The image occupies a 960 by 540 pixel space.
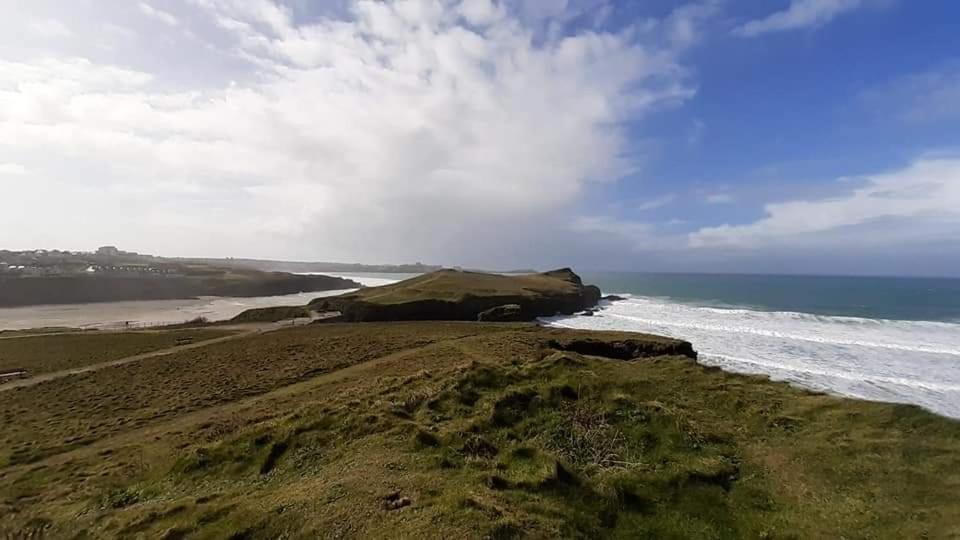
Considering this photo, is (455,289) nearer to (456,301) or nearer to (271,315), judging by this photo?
(456,301)

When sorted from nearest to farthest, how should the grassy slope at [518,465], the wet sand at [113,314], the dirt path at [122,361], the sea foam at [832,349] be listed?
1. the grassy slope at [518,465]
2. the dirt path at [122,361]
3. the sea foam at [832,349]
4. the wet sand at [113,314]

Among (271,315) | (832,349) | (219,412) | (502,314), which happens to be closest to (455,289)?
(502,314)

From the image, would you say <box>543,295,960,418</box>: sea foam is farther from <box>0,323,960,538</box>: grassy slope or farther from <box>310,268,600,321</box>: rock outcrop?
<box>0,323,960,538</box>: grassy slope

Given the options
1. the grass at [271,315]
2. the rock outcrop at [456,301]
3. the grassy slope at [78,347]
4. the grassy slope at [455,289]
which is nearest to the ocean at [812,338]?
the rock outcrop at [456,301]

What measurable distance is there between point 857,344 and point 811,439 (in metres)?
27.8

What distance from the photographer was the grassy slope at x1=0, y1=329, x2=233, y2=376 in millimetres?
24719

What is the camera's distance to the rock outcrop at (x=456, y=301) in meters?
44.1

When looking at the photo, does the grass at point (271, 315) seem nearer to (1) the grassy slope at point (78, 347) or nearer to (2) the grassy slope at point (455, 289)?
(2) the grassy slope at point (455, 289)

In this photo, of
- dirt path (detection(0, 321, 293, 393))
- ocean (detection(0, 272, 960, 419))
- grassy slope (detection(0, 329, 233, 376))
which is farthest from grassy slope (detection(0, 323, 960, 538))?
ocean (detection(0, 272, 960, 419))

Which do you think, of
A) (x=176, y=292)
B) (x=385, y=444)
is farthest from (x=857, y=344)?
(x=176, y=292)

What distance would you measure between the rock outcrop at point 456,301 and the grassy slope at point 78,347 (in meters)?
13.2

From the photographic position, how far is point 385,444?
11016mm

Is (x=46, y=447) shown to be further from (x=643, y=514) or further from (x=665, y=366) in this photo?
(x=665, y=366)

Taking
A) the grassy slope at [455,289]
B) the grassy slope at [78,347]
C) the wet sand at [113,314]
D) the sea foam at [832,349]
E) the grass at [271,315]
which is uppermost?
the grassy slope at [455,289]
